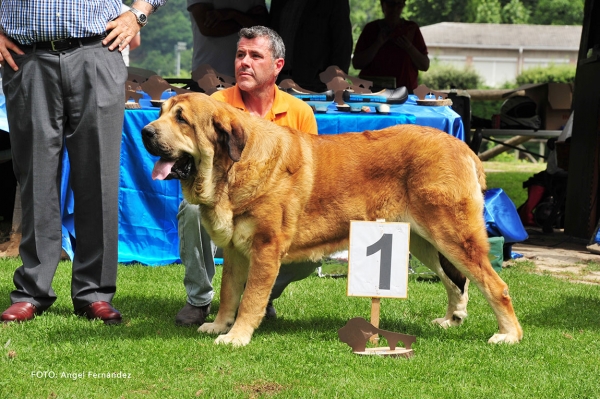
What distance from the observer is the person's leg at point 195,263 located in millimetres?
4508

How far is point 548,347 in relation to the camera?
13.6ft

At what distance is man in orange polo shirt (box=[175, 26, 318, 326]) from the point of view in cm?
450

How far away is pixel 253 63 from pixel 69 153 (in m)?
1.16

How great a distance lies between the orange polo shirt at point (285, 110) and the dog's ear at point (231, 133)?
69 centimetres

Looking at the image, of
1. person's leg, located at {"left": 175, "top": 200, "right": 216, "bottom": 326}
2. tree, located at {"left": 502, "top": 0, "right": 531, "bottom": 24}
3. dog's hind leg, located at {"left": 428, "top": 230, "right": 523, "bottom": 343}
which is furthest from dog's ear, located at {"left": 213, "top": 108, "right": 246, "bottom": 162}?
tree, located at {"left": 502, "top": 0, "right": 531, "bottom": 24}

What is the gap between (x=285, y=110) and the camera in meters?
4.73

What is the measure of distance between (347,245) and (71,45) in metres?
1.86

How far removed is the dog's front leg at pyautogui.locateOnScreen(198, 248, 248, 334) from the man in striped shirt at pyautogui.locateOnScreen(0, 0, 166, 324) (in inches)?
23.0

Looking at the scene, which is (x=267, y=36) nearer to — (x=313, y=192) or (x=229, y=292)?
(x=313, y=192)

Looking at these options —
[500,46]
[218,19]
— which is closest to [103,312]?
[218,19]

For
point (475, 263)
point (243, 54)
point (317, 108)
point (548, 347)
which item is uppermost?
point (243, 54)

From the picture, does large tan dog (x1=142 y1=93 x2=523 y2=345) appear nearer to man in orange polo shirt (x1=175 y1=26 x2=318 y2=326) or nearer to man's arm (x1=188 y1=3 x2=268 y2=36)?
man in orange polo shirt (x1=175 y1=26 x2=318 y2=326)

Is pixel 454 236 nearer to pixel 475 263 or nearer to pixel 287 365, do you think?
pixel 475 263

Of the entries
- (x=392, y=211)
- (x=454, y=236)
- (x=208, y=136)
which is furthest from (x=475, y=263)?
(x=208, y=136)
